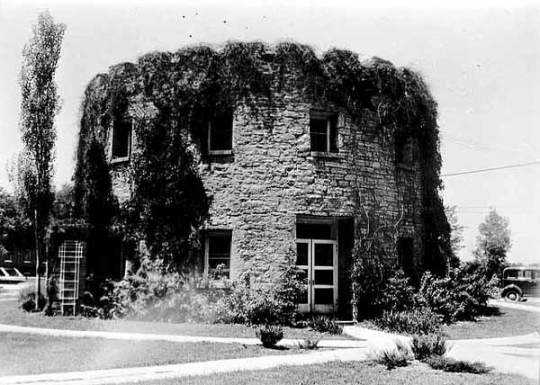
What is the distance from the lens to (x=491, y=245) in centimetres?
2238

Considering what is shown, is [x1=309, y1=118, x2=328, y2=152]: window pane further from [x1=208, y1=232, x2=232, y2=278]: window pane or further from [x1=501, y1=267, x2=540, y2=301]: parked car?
[x1=501, y1=267, x2=540, y2=301]: parked car

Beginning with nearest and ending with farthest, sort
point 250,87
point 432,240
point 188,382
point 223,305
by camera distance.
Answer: point 188,382 < point 223,305 < point 250,87 < point 432,240

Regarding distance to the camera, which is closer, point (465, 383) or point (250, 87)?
point (465, 383)

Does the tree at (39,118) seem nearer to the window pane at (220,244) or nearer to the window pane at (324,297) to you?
the window pane at (220,244)

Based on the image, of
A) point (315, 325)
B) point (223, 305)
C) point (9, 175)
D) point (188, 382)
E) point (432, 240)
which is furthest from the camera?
point (432, 240)

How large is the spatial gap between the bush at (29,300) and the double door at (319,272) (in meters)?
7.32

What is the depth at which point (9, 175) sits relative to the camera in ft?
35.7

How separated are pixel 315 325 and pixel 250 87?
21.5ft

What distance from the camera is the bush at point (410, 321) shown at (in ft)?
43.0

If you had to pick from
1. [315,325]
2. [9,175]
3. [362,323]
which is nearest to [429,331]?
[362,323]

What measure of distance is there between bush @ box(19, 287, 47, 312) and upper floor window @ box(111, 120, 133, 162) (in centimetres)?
Answer: 445

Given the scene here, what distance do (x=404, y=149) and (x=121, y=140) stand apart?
28.0ft

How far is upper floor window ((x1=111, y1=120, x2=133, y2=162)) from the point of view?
53.5ft

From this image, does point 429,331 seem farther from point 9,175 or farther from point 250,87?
point 9,175
